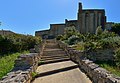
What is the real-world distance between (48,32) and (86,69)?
3743 centimetres

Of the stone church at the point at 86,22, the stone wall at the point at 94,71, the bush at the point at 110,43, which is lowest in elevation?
the stone wall at the point at 94,71

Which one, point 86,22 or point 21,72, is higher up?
point 86,22

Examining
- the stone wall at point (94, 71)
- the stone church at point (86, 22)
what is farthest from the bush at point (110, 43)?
the stone church at point (86, 22)

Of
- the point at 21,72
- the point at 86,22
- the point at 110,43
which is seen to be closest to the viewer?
the point at 21,72

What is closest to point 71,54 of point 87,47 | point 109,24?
point 87,47

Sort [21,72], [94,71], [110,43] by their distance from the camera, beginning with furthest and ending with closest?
[110,43]
[94,71]
[21,72]

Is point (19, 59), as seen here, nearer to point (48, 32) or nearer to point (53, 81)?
point (53, 81)

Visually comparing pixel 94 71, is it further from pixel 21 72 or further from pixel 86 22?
pixel 86 22

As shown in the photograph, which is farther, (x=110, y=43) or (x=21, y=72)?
(x=110, y=43)

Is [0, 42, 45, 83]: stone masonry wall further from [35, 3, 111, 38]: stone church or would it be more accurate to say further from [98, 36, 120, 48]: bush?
[35, 3, 111, 38]: stone church

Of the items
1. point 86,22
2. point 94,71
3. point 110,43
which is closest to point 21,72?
point 94,71

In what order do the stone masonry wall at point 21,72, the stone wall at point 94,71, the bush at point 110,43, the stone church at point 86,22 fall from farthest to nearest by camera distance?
the stone church at point 86,22
the bush at point 110,43
the stone wall at point 94,71
the stone masonry wall at point 21,72

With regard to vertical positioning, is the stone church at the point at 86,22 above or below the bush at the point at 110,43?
above

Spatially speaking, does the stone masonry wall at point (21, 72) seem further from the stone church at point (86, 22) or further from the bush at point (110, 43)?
the stone church at point (86, 22)
